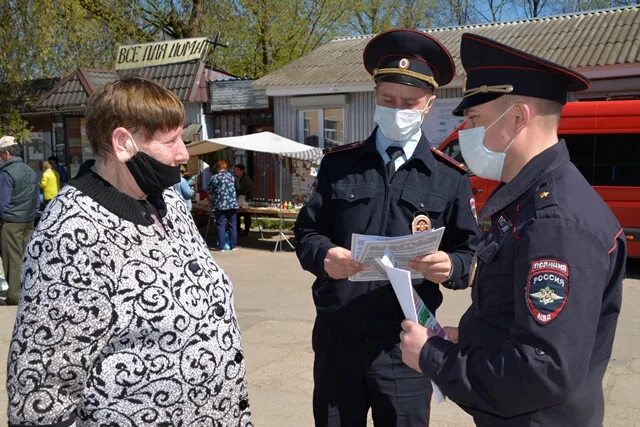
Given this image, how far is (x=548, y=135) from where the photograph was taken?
1546 mm

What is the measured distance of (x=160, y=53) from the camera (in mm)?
15398

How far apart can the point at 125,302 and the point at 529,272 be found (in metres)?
1.11

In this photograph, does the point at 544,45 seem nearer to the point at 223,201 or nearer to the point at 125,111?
the point at 223,201

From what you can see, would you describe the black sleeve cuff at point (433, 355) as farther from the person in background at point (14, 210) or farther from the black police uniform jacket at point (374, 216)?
the person in background at point (14, 210)

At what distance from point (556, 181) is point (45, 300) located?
4.50ft

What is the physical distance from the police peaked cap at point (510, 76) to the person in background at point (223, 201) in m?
9.44

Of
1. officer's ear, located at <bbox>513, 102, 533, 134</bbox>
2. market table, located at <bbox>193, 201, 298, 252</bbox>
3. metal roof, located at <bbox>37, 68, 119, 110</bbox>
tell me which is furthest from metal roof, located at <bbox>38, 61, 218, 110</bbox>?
officer's ear, located at <bbox>513, 102, 533, 134</bbox>

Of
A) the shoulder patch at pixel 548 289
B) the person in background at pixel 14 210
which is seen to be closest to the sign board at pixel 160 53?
the person in background at pixel 14 210

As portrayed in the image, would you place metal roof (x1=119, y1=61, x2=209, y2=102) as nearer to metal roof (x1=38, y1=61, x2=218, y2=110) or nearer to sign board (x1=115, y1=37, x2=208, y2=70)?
metal roof (x1=38, y1=61, x2=218, y2=110)

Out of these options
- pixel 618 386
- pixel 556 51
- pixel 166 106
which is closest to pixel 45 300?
pixel 166 106

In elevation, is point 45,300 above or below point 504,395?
above

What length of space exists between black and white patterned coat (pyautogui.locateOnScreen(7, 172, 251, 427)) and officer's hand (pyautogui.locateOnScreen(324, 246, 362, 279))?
1.36ft

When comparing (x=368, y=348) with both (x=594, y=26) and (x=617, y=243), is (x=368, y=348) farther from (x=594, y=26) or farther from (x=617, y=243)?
(x=594, y=26)

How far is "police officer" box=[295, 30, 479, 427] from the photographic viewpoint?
86.9 inches
